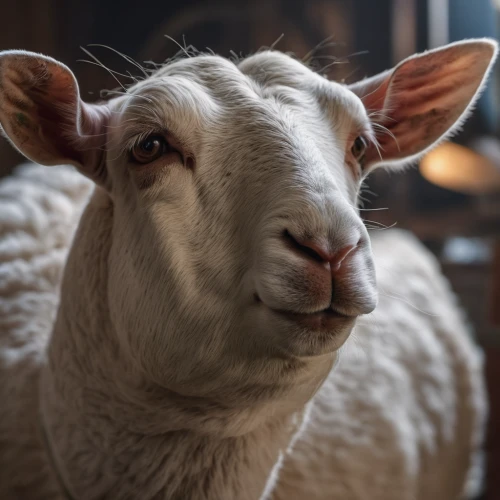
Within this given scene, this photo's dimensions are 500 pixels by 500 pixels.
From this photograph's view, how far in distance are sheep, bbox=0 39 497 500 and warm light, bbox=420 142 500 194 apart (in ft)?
3.31

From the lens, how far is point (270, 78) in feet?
3.66

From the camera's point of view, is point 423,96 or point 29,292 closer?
point 423,96

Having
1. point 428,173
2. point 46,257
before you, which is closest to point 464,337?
point 428,173

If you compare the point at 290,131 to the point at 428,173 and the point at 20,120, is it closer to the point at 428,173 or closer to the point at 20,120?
the point at 20,120

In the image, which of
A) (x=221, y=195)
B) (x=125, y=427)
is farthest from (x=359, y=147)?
(x=125, y=427)

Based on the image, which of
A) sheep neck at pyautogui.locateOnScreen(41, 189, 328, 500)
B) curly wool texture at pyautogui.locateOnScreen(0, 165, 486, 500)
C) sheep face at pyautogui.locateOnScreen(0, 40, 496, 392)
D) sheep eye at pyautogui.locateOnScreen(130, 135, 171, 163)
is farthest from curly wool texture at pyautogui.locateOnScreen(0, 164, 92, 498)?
sheep eye at pyautogui.locateOnScreen(130, 135, 171, 163)

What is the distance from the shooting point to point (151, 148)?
1.03m

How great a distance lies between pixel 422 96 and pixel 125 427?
0.86 m

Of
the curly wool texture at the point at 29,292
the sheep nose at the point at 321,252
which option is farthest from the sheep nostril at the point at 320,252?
the curly wool texture at the point at 29,292

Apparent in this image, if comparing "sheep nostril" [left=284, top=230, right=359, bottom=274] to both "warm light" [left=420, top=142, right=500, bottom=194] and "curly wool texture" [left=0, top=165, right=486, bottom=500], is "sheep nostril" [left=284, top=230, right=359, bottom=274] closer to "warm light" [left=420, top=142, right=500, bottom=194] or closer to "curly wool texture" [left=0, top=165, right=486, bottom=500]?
"curly wool texture" [left=0, top=165, right=486, bottom=500]

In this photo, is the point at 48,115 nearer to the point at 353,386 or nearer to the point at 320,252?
the point at 320,252

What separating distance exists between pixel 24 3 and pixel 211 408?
129 inches

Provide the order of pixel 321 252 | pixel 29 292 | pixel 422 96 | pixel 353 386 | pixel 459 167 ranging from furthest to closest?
1. pixel 459 167
2. pixel 353 386
3. pixel 29 292
4. pixel 422 96
5. pixel 321 252

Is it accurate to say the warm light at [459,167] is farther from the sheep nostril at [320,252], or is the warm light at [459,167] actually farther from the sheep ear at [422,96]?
the sheep nostril at [320,252]
